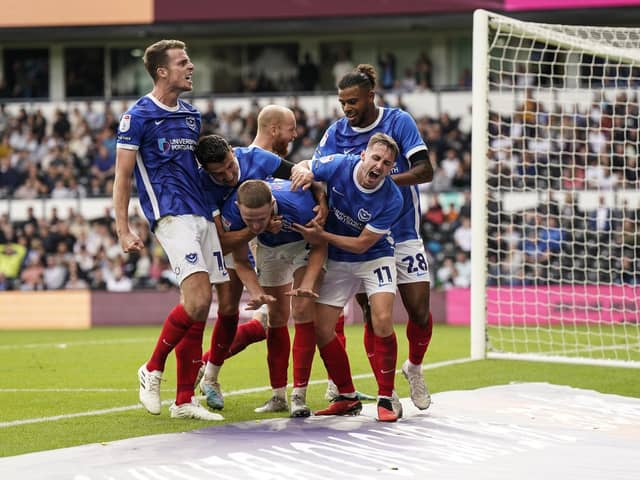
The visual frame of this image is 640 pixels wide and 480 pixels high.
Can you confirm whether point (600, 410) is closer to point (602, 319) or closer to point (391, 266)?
point (391, 266)

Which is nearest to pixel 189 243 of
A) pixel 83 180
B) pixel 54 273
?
pixel 54 273

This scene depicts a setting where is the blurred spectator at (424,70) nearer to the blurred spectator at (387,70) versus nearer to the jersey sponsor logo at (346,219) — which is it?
the blurred spectator at (387,70)

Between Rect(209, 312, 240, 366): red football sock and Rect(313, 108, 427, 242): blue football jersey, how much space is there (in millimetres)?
1246

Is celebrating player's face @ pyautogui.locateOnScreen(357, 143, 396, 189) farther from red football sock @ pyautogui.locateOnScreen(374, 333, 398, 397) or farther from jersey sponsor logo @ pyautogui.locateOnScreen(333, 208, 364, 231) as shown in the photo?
red football sock @ pyautogui.locateOnScreen(374, 333, 398, 397)

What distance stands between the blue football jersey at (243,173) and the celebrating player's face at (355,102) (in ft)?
1.80

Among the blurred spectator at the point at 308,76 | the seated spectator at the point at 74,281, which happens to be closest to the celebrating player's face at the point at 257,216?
the seated spectator at the point at 74,281

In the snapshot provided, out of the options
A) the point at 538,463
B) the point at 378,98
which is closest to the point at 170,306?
the point at 378,98

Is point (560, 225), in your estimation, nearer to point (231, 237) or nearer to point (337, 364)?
point (337, 364)

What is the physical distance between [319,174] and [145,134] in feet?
3.62

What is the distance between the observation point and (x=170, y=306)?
757 inches

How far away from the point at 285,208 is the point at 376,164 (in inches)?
25.7

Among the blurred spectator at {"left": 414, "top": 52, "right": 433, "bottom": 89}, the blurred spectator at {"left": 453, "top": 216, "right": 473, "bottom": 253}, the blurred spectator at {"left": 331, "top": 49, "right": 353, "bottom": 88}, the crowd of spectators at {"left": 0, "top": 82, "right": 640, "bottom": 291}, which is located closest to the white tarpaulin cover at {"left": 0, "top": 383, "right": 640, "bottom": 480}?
the crowd of spectators at {"left": 0, "top": 82, "right": 640, "bottom": 291}

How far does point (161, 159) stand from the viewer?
695 centimetres

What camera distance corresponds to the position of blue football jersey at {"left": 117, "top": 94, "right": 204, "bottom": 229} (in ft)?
22.6
